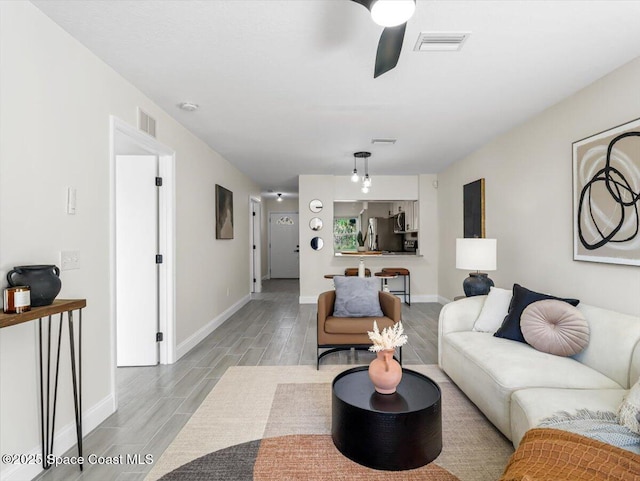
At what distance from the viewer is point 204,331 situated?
4512 mm

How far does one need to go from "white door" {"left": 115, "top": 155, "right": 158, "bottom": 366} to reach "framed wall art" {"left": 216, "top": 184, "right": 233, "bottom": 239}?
1441 mm

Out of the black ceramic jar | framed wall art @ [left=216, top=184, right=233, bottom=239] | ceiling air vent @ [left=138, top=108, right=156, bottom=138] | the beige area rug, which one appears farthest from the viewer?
framed wall art @ [left=216, top=184, right=233, bottom=239]

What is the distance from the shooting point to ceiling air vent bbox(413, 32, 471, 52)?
7.09 feet

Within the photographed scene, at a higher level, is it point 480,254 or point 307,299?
point 480,254

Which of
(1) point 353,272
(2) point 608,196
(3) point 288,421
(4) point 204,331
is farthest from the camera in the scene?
(1) point 353,272

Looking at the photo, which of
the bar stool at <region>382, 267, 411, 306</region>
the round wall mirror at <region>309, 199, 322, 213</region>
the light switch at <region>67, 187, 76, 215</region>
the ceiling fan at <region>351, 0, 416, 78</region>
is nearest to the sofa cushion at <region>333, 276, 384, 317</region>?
the light switch at <region>67, 187, 76, 215</region>

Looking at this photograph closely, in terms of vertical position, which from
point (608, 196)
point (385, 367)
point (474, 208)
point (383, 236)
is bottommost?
point (385, 367)

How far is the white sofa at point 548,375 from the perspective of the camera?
185 cm

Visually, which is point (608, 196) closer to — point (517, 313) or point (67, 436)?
point (517, 313)

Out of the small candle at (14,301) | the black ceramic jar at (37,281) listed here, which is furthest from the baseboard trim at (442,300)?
the small candle at (14,301)

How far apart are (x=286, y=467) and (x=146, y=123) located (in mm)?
2837

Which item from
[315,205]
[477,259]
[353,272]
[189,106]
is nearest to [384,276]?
[353,272]

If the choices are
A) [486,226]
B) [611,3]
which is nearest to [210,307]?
[486,226]

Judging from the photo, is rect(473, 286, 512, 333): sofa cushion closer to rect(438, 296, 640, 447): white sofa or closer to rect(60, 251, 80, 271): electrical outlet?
rect(438, 296, 640, 447): white sofa
